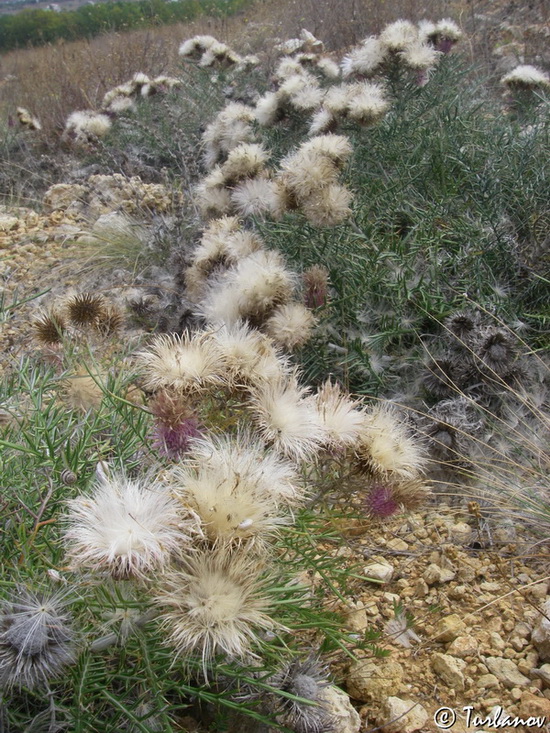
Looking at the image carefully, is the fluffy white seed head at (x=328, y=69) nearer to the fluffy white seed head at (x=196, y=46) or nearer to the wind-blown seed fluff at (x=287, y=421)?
the fluffy white seed head at (x=196, y=46)

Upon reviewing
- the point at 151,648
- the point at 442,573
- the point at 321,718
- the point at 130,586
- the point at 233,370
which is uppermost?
the point at 233,370

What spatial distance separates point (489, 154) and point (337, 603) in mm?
2462

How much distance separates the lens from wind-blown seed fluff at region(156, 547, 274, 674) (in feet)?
3.43

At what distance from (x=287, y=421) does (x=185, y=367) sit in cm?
29

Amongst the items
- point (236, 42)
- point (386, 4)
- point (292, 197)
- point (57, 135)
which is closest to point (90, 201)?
point (57, 135)

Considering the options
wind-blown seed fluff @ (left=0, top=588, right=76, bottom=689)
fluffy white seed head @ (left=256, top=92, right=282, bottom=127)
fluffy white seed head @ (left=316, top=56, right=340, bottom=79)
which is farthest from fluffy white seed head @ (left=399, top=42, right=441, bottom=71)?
wind-blown seed fluff @ (left=0, top=588, right=76, bottom=689)

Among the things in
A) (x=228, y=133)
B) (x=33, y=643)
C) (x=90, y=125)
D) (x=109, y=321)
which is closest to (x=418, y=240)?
(x=228, y=133)

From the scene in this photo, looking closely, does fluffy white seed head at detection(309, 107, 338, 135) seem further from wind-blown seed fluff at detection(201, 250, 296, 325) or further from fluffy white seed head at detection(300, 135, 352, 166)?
wind-blown seed fluff at detection(201, 250, 296, 325)

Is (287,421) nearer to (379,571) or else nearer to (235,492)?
(235,492)

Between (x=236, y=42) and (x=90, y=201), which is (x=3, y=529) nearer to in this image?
(x=90, y=201)

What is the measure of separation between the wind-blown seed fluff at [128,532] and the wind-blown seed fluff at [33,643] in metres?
0.13

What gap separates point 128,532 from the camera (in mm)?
1035

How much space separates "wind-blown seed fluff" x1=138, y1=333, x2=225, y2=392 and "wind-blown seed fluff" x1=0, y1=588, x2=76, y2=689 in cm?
56

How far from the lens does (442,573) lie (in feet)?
6.64
